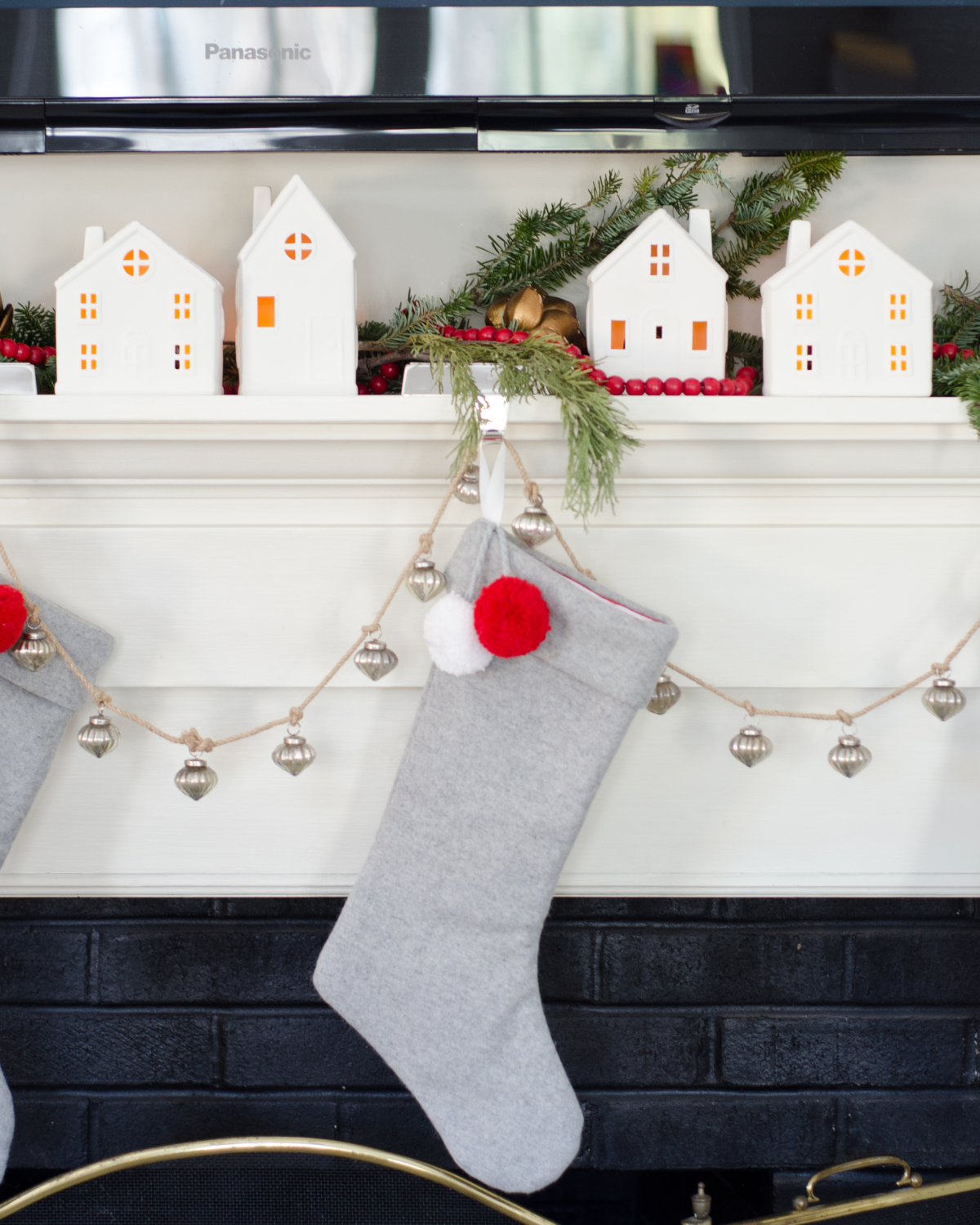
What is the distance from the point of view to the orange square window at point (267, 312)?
838 millimetres

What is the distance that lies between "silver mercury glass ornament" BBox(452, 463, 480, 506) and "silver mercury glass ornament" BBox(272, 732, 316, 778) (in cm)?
28

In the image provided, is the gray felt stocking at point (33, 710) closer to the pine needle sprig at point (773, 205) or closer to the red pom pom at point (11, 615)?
the red pom pom at point (11, 615)

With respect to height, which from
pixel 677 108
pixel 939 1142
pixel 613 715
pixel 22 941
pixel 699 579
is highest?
pixel 677 108

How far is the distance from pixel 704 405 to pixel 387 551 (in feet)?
1.06

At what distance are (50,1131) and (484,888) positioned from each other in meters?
0.65

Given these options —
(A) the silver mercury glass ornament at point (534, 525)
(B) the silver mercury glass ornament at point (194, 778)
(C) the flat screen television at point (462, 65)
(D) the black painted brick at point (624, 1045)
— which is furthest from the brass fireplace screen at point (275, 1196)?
(C) the flat screen television at point (462, 65)

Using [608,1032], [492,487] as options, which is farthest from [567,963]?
[492,487]

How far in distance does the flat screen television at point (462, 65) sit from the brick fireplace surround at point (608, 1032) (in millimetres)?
839

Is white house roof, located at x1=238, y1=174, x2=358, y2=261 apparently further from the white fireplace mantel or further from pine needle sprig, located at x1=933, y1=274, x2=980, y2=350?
pine needle sprig, located at x1=933, y1=274, x2=980, y2=350

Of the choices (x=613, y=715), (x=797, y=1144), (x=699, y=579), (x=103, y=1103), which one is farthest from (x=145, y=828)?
(x=797, y=1144)

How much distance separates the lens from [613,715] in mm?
828

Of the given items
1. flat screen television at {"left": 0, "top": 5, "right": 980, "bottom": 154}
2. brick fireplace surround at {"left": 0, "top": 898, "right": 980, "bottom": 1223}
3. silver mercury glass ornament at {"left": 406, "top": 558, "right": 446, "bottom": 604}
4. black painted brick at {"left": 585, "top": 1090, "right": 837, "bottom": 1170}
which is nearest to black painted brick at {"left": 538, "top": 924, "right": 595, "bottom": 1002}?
brick fireplace surround at {"left": 0, "top": 898, "right": 980, "bottom": 1223}

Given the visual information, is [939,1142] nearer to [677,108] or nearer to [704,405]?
[704,405]

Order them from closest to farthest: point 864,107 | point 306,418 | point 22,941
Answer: point 306,418 → point 864,107 → point 22,941
